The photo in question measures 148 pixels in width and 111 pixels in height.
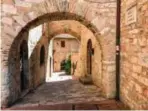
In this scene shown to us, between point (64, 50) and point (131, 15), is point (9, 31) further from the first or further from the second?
point (64, 50)

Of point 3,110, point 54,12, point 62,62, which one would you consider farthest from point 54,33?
point 62,62

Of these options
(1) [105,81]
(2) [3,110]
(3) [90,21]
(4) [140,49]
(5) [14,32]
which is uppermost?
(3) [90,21]

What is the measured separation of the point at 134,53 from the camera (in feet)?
11.1

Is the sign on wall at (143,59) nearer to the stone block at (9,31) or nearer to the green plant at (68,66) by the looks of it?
the stone block at (9,31)

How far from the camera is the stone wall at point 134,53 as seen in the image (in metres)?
2.95

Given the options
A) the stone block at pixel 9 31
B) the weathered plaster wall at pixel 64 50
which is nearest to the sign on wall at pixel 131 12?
the stone block at pixel 9 31

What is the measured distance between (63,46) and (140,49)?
1601 cm

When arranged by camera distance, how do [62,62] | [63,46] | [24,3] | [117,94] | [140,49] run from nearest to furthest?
[140,49]
[24,3]
[117,94]
[63,46]
[62,62]

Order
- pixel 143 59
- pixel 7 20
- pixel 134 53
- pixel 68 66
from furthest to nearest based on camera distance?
pixel 68 66
pixel 7 20
pixel 134 53
pixel 143 59

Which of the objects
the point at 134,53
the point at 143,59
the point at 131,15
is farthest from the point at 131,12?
the point at 143,59

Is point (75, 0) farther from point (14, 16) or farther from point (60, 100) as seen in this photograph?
point (60, 100)

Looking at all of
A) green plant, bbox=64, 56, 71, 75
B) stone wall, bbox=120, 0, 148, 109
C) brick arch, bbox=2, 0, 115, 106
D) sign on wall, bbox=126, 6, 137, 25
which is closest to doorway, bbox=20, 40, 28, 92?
brick arch, bbox=2, 0, 115, 106

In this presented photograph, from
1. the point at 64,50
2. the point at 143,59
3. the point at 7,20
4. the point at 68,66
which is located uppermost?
the point at 7,20

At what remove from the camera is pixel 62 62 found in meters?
20.6
